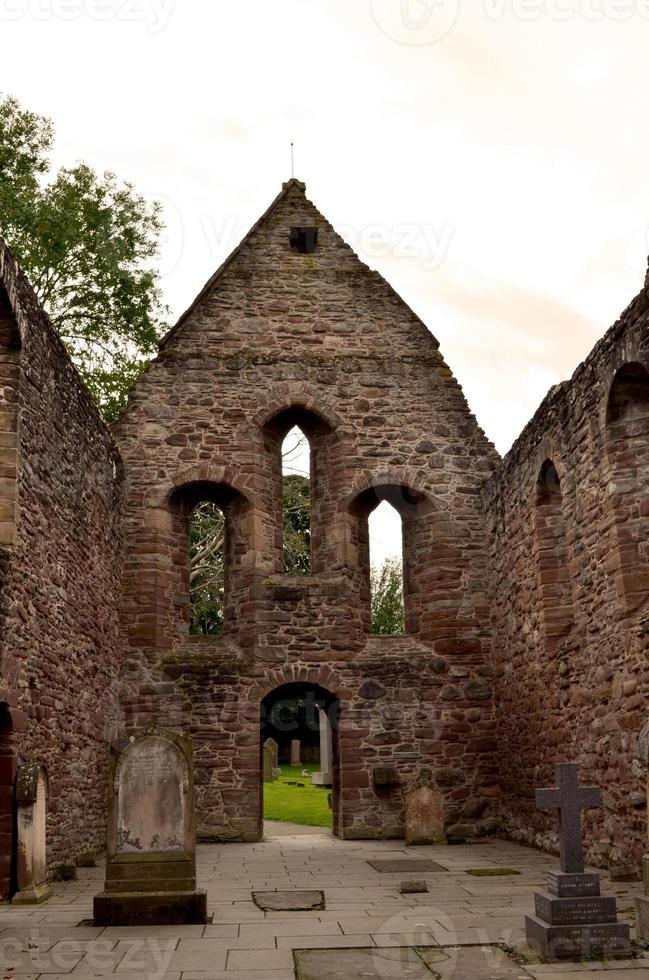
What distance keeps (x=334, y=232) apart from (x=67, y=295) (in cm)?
620

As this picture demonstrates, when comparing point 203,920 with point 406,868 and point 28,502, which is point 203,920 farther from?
point 28,502

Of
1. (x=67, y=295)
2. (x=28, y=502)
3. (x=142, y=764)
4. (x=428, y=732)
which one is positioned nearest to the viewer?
(x=142, y=764)

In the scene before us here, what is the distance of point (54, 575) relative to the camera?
10039mm

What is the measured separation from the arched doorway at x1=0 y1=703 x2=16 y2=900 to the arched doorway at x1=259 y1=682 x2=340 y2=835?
18.7ft

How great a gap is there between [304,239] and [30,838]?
1133 centimetres

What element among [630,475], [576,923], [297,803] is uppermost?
[630,475]

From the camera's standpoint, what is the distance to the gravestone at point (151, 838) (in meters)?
6.64

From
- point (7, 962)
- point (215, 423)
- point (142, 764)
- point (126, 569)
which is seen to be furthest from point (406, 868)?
point (215, 423)

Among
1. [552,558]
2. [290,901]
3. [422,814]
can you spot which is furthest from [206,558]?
[290,901]

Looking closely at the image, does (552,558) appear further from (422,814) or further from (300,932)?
(300,932)

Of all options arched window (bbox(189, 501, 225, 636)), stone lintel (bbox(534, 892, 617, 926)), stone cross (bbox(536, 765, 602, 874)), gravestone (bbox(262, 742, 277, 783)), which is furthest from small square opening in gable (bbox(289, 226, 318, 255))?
gravestone (bbox(262, 742, 277, 783))

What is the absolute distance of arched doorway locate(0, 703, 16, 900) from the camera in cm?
796

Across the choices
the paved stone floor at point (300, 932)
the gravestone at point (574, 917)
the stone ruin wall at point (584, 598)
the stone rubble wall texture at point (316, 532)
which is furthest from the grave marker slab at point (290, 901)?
the stone rubble wall texture at point (316, 532)

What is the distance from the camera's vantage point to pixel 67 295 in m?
19.4
